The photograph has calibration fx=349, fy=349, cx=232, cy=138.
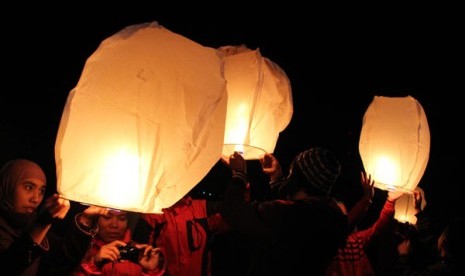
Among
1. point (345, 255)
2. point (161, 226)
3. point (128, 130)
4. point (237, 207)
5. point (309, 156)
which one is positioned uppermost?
point (128, 130)

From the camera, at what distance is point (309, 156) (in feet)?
8.39

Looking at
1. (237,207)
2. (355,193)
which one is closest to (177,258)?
(237,207)

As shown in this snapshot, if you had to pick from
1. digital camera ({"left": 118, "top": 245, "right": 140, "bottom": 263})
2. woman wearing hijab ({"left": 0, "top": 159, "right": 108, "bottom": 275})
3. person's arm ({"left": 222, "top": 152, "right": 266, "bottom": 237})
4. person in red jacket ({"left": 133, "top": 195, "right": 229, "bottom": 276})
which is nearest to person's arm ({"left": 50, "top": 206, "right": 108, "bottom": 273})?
woman wearing hijab ({"left": 0, "top": 159, "right": 108, "bottom": 275})

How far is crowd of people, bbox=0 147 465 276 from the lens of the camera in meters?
1.80

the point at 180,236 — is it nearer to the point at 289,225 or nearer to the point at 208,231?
the point at 208,231

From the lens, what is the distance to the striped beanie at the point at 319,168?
2.50m

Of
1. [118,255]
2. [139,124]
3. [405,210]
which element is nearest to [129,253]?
[118,255]

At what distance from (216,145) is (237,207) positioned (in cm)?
60

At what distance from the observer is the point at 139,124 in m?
1.56

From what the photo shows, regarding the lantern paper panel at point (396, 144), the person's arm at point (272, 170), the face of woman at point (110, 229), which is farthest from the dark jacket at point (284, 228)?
the lantern paper panel at point (396, 144)

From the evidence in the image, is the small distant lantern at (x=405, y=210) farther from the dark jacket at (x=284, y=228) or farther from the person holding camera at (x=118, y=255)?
the person holding camera at (x=118, y=255)

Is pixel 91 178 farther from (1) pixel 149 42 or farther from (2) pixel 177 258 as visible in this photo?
(2) pixel 177 258

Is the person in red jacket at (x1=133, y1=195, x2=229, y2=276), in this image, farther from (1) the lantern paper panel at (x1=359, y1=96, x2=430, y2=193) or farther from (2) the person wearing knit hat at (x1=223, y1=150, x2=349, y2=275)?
(1) the lantern paper panel at (x1=359, y1=96, x2=430, y2=193)

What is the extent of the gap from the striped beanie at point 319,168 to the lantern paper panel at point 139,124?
3.12ft
